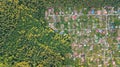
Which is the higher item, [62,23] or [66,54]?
[62,23]

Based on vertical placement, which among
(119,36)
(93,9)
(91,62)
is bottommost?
(91,62)

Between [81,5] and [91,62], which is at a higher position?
[81,5]

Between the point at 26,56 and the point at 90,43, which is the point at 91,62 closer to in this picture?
the point at 90,43

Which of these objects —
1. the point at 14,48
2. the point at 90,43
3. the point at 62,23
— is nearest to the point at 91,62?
the point at 90,43

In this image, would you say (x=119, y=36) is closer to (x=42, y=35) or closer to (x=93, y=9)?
(x=93, y=9)

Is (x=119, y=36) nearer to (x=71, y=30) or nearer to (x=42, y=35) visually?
(x=71, y=30)

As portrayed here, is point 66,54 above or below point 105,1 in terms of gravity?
below

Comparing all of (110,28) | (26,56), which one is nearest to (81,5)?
(110,28)

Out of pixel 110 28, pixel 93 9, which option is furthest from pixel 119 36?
pixel 93 9
